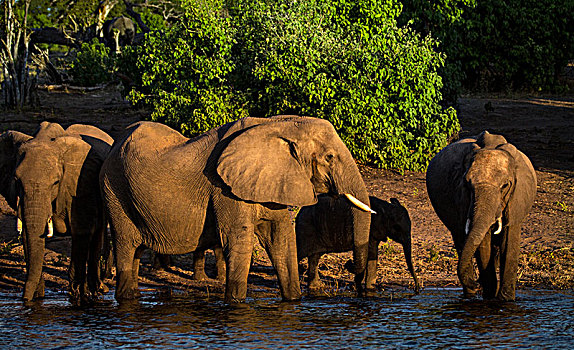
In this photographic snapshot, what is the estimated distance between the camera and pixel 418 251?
36.9ft

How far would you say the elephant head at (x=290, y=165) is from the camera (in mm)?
7930

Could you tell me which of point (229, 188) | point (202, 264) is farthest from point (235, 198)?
point (202, 264)

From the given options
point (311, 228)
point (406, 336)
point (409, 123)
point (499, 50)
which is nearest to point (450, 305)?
point (406, 336)

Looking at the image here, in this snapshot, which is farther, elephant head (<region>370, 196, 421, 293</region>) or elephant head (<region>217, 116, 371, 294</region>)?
elephant head (<region>370, 196, 421, 293</region>)

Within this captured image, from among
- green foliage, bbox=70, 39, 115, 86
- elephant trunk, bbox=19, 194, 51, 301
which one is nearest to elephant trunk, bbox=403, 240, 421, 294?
elephant trunk, bbox=19, 194, 51, 301

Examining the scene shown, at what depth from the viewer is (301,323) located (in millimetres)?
7789

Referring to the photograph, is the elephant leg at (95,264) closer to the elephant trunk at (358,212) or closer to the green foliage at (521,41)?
the elephant trunk at (358,212)

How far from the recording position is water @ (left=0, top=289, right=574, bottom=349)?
715cm

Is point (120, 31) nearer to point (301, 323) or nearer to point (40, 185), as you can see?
point (40, 185)

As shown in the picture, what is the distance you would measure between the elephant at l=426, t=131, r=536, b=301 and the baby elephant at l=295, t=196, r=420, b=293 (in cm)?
56

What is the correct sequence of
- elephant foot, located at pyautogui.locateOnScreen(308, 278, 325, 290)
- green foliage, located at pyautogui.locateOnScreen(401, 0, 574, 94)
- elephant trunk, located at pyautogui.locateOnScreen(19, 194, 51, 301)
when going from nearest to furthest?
elephant trunk, located at pyautogui.locateOnScreen(19, 194, 51, 301)
elephant foot, located at pyautogui.locateOnScreen(308, 278, 325, 290)
green foliage, located at pyautogui.locateOnScreen(401, 0, 574, 94)

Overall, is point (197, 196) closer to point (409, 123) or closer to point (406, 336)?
Answer: point (406, 336)

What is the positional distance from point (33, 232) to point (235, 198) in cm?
222

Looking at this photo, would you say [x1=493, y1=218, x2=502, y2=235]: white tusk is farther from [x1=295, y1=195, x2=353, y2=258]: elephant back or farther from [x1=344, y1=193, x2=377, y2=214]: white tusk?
[x1=295, y1=195, x2=353, y2=258]: elephant back
